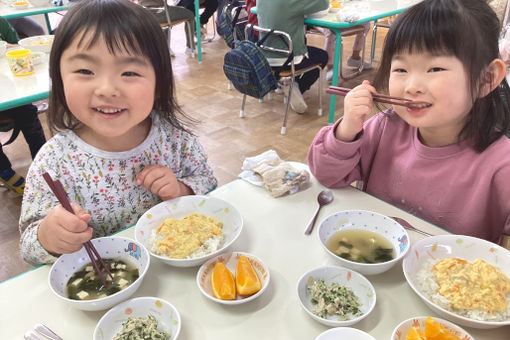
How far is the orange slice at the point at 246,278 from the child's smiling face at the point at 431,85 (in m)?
0.55

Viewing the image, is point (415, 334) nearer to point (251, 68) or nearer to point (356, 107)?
point (356, 107)

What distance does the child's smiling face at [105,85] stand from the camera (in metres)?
0.93

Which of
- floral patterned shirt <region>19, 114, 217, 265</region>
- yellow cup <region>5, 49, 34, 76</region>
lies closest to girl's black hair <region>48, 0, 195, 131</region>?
floral patterned shirt <region>19, 114, 217, 265</region>

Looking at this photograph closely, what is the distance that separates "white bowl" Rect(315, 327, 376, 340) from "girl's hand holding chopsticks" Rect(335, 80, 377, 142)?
1.92ft

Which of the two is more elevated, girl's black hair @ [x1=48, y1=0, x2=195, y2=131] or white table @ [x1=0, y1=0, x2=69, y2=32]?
girl's black hair @ [x1=48, y1=0, x2=195, y2=131]

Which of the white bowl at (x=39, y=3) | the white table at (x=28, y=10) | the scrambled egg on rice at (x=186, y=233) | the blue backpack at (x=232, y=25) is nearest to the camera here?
the scrambled egg on rice at (x=186, y=233)

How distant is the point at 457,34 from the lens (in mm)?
952

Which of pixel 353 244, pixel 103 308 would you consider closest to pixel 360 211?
pixel 353 244

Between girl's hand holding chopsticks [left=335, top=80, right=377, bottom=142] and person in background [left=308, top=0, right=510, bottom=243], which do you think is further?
girl's hand holding chopsticks [left=335, top=80, right=377, bottom=142]

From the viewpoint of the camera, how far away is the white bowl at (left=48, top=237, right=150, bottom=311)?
2.51 ft

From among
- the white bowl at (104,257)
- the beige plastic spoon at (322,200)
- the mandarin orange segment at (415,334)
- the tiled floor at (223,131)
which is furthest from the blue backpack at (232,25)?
the mandarin orange segment at (415,334)

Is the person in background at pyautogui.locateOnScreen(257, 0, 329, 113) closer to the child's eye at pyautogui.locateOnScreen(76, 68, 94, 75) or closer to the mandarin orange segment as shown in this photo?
the child's eye at pyautogui.locateOnScreen(76, 68, 94, 75)

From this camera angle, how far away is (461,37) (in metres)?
0.95

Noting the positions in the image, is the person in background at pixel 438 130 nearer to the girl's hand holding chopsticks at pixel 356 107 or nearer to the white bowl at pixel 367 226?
the girl's hand holding chopsticks at pixel 356 107
